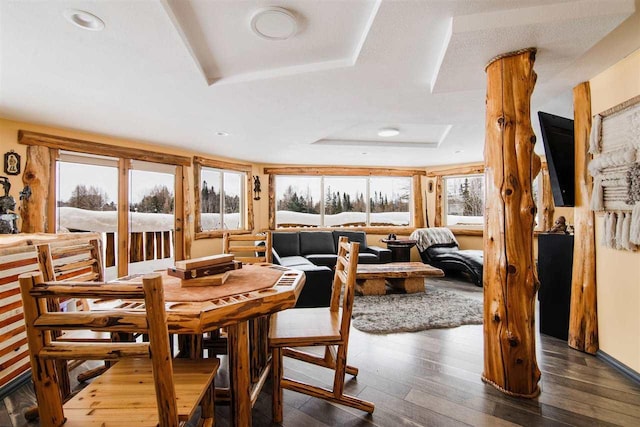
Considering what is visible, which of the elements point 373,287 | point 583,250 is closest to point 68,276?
point 373,287

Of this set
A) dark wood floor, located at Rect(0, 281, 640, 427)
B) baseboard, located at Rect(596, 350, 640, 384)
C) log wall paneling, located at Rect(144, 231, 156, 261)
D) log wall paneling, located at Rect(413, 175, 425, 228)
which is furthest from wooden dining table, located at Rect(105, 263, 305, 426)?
log wall paneling, located at Rect(413, 175, 425, 228)

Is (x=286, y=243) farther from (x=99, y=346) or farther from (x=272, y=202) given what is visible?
(x=99, y=346)

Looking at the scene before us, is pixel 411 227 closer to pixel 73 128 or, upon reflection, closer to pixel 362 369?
pixel 362 369

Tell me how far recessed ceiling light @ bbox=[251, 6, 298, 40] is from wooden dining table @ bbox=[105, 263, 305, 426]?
4.82ft

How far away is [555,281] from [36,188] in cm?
533

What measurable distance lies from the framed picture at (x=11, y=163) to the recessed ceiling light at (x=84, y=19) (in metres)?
2.45

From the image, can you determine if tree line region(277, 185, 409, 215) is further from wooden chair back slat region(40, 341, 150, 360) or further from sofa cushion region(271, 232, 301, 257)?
wooden chair back slat region(40, 341, 150, 360)

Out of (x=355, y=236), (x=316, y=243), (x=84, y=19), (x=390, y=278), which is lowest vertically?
(x=390, y=278)

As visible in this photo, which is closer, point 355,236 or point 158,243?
point 158,243

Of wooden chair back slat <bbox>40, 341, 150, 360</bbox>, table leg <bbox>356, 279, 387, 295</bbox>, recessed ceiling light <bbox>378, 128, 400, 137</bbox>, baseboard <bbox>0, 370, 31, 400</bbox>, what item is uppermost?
recessed ceiling light <bbox>378, 128, 400, 137</bbox>

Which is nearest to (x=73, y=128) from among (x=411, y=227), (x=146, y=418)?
(x=146, y=418)

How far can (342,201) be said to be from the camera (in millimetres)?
6461

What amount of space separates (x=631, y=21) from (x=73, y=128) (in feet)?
16.4

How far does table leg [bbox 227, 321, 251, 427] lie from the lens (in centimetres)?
138
